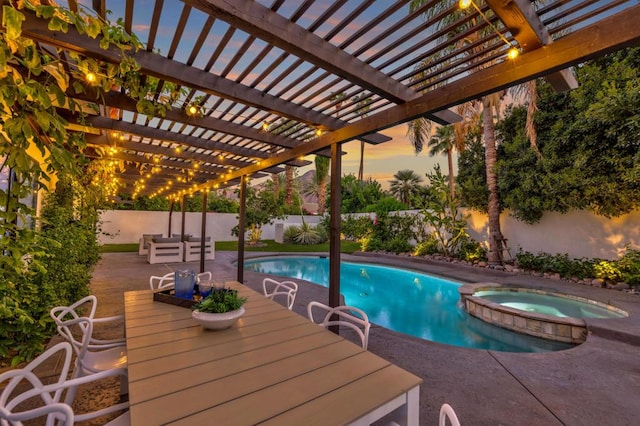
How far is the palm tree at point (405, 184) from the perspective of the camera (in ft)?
85.0

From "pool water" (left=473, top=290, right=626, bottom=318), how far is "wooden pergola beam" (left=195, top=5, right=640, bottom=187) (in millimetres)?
4296

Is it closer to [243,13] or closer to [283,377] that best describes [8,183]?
[243,13]

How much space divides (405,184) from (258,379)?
26710 mm

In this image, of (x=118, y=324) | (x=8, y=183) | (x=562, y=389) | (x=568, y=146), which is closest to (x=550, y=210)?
(x=568, y=146)

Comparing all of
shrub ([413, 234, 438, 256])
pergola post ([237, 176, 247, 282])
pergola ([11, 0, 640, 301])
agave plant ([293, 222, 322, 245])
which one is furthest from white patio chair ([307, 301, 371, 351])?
agave plant ([293, 222, 322, 245])

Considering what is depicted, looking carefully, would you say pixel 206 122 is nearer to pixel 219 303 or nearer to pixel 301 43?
pixel 301 43

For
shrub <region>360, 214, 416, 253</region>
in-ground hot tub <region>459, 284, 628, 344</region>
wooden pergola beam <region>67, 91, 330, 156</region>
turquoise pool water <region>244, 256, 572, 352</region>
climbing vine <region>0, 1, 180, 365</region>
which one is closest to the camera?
climbing vine <region>0, 1, 180, 365</region>

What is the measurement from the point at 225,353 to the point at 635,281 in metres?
8.23

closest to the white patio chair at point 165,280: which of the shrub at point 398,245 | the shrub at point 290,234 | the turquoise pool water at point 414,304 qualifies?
the turquoise pool water at point 414,304

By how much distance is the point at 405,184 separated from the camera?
26.4 meters

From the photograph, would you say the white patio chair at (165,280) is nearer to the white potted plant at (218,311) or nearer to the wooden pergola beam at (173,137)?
the white potted plant at (218,311)

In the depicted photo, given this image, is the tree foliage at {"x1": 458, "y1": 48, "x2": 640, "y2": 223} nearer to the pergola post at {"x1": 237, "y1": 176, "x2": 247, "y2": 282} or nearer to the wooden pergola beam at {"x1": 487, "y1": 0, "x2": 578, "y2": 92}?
the wooden pergola beam at {"x1": 487, "y1": 0, "x2": 578, "y2": 92}

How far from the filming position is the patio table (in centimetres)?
102

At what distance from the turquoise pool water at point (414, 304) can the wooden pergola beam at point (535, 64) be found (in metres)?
3.59
